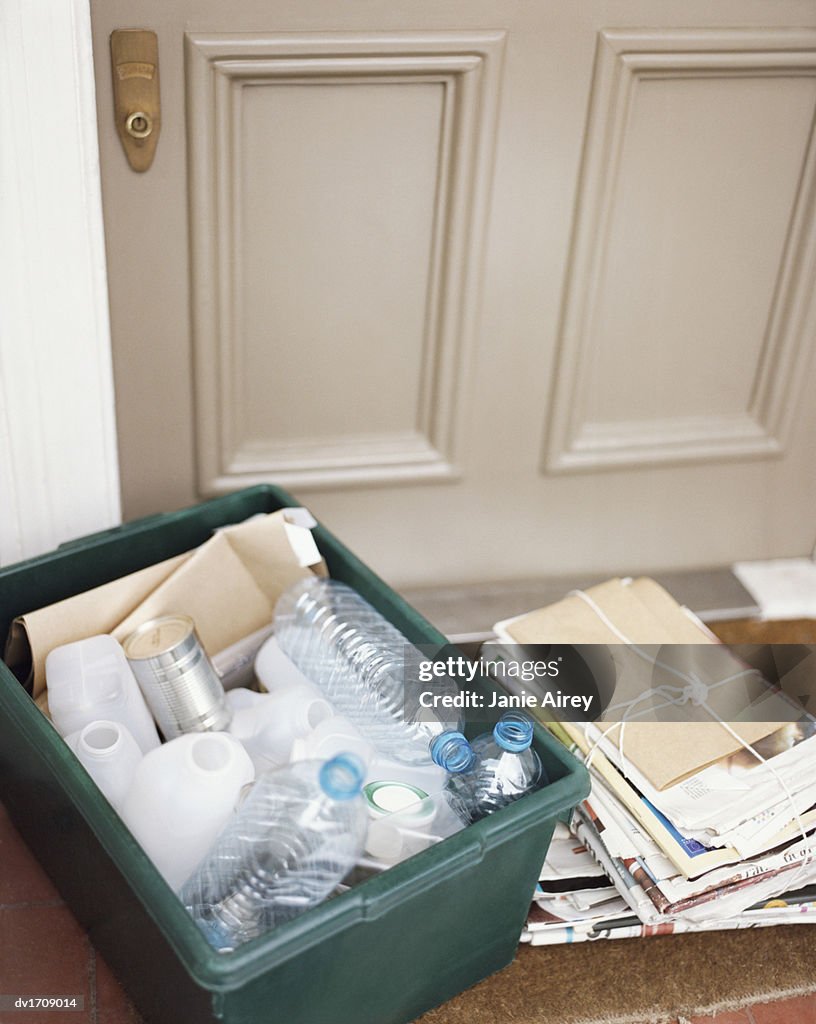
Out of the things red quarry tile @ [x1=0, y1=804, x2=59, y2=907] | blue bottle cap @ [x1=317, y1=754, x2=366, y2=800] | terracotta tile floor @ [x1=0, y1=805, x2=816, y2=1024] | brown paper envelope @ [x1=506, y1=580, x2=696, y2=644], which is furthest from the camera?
brown paper envelope @ [x1=506, y1=580, x2=696, y2=644]

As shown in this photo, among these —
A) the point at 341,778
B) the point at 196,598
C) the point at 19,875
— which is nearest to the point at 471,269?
the point at 196,598

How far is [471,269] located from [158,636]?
636 millimetres

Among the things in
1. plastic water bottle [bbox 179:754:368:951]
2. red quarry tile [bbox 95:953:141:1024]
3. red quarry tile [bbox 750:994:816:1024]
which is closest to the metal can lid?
plastic water bottle [bbox 179:754:368:951]

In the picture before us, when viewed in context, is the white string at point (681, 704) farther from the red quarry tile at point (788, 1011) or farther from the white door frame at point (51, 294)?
the white door frame at point (51, 294)

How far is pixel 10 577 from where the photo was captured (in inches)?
51.2

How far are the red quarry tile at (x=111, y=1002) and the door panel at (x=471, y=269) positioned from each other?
617mm

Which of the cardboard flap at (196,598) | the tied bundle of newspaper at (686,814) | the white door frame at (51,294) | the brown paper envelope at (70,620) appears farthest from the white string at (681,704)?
the white door frame at (51,294)

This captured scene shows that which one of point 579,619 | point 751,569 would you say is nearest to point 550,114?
point 579,619

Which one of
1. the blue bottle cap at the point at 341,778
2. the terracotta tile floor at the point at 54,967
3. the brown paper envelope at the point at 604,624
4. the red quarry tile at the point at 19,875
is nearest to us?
the blue bottle cap at the point at 341,778

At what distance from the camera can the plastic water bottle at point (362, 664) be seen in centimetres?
124

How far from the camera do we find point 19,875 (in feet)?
4.38

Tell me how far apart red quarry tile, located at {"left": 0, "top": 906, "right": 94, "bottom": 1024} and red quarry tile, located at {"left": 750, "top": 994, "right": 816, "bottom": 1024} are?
733 mm

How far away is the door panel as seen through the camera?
53.1 inches

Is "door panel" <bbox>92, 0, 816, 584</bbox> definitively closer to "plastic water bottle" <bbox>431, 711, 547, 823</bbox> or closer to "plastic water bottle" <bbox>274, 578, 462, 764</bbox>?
"plastic water bottle" <bbox>274, 578, 462, 764</bbox>
